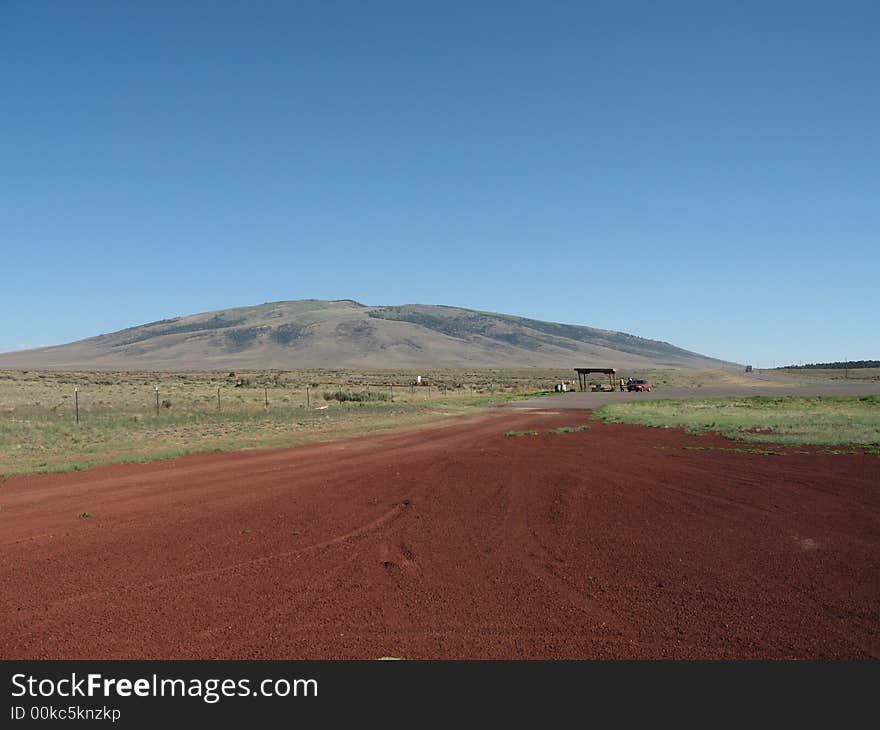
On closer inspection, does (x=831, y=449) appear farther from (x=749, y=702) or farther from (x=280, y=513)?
(x=749, y=702)

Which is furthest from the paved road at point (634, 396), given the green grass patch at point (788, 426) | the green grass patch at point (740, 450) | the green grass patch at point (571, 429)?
the green grass patch at point (740, 450)

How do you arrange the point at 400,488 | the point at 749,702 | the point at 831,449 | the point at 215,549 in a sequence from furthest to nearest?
the point at 831,449 < the point at 400,488 < the point at 215,549 < the point at 749,702

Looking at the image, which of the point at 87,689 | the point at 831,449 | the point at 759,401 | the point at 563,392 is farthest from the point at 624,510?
the point at 563,392

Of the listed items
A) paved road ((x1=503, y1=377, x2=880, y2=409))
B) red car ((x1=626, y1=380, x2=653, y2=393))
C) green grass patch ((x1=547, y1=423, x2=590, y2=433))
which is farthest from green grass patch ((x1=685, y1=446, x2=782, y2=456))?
red car ((x1=626, y1=380, x2=653, y2=393))

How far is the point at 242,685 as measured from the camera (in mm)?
5777

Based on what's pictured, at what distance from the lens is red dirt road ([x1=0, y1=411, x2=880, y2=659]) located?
674 centimetres

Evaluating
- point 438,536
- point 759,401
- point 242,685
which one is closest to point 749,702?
point 242,685

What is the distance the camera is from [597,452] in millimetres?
22516

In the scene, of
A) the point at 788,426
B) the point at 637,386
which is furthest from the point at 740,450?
the point at 637,386

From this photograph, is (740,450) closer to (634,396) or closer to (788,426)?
(788,426)

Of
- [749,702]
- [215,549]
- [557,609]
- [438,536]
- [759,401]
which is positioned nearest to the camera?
[749,702]

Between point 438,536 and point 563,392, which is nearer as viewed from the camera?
point 438,536

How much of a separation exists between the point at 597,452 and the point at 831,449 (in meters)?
7.27

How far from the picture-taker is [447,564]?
9.41m
